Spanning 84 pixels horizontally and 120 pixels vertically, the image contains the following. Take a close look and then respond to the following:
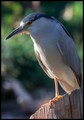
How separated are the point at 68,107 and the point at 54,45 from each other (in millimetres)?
1150

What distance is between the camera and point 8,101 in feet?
20.1

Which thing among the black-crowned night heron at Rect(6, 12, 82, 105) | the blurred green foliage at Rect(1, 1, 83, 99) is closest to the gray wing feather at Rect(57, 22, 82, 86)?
the black-crowned night heron at Rect(6, 12, 82, 105)

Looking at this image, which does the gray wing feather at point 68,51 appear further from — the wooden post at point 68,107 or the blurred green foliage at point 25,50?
the blurred green foliage at point 25,50

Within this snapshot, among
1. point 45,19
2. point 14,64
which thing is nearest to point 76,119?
point 45,19

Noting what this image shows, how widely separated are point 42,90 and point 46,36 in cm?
402

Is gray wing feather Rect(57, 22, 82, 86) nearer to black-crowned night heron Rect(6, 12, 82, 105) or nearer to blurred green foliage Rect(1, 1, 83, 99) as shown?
black-crowned night heron Rect(6, 12, 82, 105)

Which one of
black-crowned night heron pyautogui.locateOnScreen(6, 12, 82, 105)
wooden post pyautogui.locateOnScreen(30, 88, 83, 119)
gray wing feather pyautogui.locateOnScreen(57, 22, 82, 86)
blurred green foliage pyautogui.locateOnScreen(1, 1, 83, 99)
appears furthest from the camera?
blurred green foliage pyautogui.locateOnScreen(1, 1, 83, 99)

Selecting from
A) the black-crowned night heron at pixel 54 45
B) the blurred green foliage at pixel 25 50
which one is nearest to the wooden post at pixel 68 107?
the black-crowned night heron at pixel 54 45

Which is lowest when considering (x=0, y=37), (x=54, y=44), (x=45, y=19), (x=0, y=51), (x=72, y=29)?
(x=54, y=44)

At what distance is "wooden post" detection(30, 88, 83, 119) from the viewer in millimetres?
1511

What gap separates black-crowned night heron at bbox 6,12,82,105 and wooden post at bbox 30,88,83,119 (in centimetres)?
107

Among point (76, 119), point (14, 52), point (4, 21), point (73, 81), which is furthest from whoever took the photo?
point (4, 21)

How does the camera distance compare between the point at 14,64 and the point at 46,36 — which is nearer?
the point at 46,36

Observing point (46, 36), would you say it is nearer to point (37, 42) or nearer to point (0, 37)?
point (37, 42)
